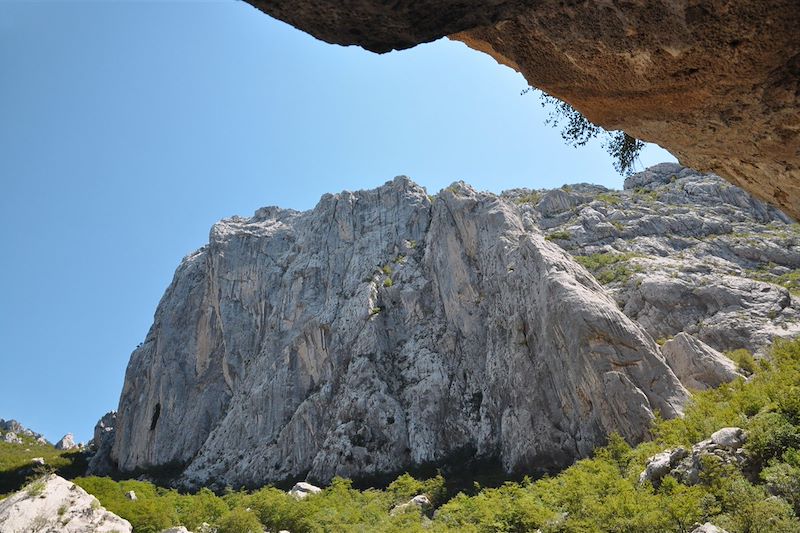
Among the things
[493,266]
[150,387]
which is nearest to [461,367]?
[493,266]

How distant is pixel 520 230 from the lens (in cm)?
6197

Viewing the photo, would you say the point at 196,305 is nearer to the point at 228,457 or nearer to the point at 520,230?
the point at 228,457

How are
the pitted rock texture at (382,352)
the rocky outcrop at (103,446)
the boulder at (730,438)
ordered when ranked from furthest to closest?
1. the rocky outcrop at (103,446)
2. the pitted rock texture at (382,352)
3. the boulder at (730,438)

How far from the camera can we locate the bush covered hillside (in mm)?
16297

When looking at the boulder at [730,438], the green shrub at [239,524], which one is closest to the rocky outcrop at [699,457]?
the boulder at [730,438]

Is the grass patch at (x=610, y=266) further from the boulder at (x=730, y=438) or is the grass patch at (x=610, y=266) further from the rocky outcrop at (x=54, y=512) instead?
the rocky outcrop at (x=54, y=512)

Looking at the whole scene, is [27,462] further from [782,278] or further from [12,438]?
[782,278]

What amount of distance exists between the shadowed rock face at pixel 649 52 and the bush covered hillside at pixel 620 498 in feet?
38.2

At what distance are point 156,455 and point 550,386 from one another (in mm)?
59769

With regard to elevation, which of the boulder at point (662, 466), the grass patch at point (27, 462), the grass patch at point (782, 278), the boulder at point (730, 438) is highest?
the grass patch at point (782, 278)

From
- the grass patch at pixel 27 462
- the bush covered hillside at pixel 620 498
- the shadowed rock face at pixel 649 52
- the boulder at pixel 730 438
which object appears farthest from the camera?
the grass patch at pixel 27 462

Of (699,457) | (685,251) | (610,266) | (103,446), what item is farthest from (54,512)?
(103,446)

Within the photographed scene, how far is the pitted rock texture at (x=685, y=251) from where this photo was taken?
49.4m

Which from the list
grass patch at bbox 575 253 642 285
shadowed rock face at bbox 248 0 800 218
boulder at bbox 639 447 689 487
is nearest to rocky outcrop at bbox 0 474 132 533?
boulder at bbox 639 447 689 487
